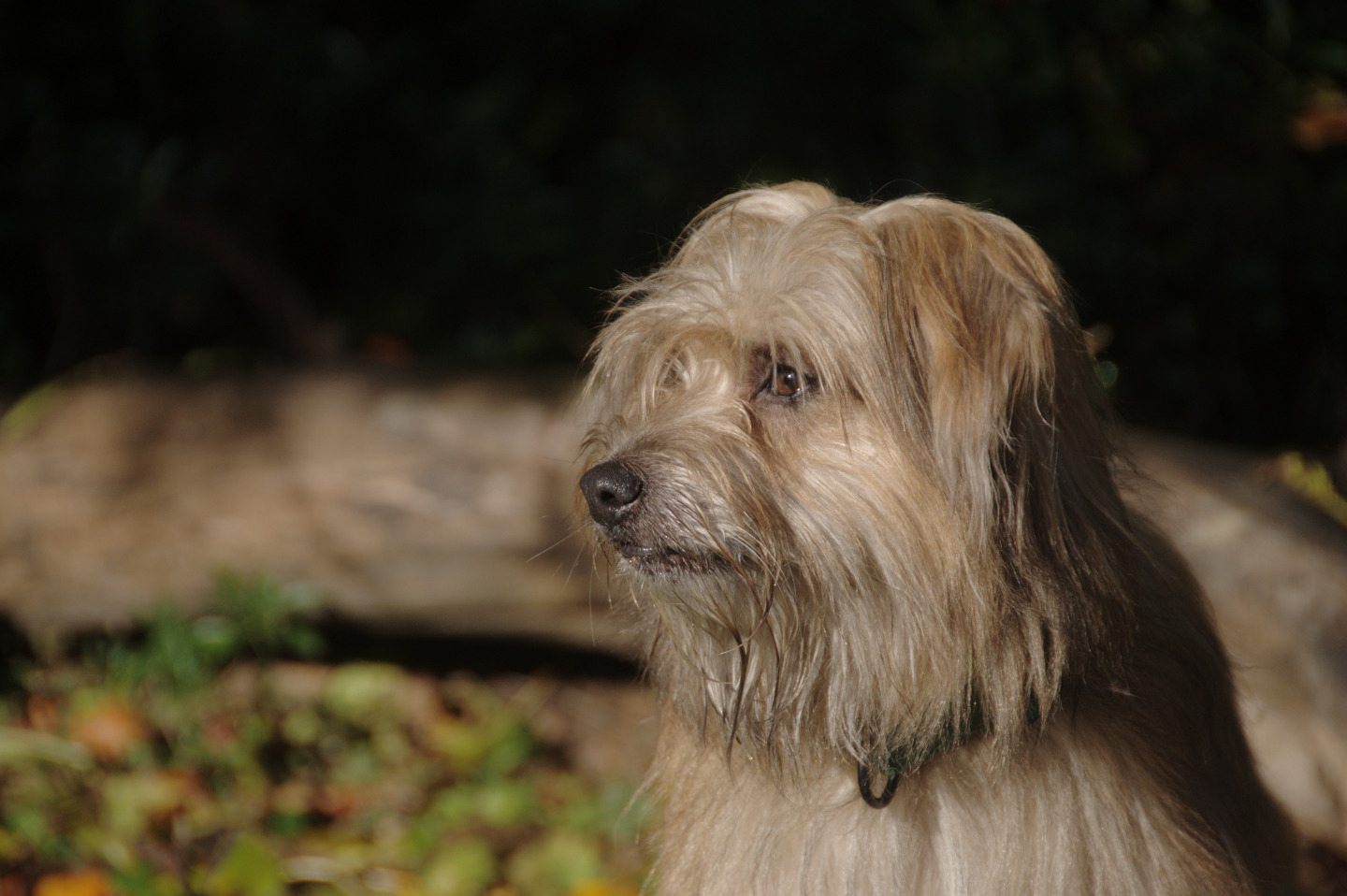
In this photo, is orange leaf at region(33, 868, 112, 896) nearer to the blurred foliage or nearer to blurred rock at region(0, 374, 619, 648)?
the blurred foliage

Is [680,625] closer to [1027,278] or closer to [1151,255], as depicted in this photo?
[1027,278]

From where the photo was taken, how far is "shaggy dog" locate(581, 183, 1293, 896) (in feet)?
6.57

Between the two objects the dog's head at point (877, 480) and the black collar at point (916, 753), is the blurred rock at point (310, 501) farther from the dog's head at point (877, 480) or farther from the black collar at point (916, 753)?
the black collar at point (916, 753)

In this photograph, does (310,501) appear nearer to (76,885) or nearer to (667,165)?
(76,885)

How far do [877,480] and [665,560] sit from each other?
1.32 feet

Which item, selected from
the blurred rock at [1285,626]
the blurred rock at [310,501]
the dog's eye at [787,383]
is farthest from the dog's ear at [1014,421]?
the blurred rock at [310,501]

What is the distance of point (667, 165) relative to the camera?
18.1 feet

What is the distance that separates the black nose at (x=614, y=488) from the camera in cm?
209

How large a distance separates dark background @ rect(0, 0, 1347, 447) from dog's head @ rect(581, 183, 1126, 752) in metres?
2.98

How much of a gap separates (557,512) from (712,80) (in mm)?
2589

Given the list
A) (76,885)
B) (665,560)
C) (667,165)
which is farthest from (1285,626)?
(667,165)

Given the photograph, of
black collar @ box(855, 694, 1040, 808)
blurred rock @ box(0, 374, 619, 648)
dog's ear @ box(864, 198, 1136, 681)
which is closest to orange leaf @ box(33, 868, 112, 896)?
blurred rock @ box(0, 374, 619, 648)

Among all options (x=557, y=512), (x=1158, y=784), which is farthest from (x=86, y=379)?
(x=1158, y=784)

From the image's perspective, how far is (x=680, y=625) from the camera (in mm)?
2281
